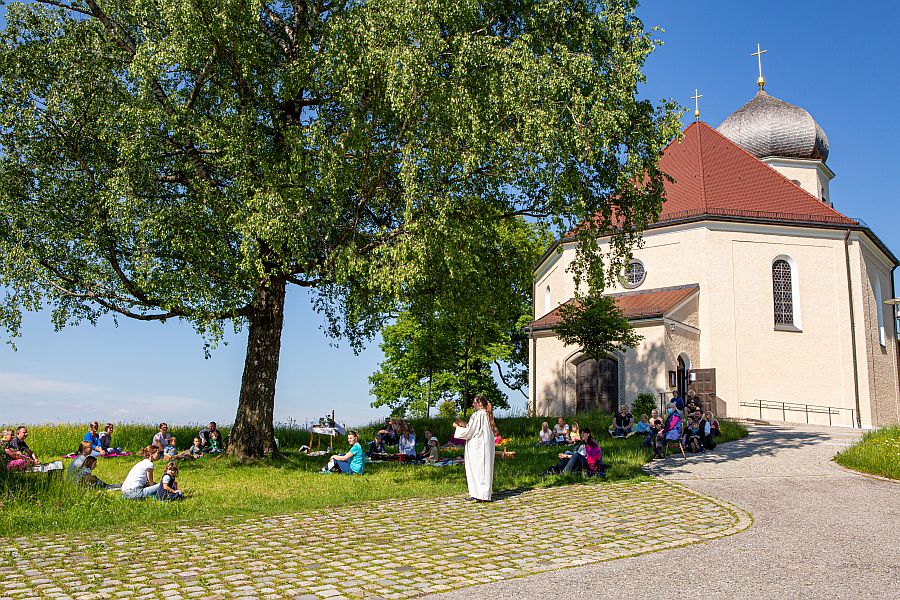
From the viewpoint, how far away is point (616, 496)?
40.3 ft

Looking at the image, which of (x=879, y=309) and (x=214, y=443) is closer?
(x=214, y=443)

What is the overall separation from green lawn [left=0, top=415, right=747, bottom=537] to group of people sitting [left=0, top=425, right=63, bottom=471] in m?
1.10

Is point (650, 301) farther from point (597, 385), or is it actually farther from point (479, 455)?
point (479, 455)

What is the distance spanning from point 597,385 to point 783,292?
8.26 metres

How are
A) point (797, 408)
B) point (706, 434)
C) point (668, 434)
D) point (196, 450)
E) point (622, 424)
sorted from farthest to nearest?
1. point (797, 408)
2. point (622, 424)
3. point (196, 450)
4. point (706, 434)
5. point (668, 434)

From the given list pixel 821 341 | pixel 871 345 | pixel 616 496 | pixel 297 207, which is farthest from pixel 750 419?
pixel 297 207

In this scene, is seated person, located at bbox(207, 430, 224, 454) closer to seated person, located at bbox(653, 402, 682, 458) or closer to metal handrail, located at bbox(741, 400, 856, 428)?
seated person, located at bbox(653, 402, 682, 458)

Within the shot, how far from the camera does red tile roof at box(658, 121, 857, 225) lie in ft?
100

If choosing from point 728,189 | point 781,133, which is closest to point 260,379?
point 728,189

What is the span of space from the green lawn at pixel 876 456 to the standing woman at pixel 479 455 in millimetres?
8395

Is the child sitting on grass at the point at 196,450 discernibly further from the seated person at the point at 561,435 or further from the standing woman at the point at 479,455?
the standing woman at the point at 479,455

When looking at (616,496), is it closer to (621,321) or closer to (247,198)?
(247,198)

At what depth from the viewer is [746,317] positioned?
2934 cm

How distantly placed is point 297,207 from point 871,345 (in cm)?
2554
